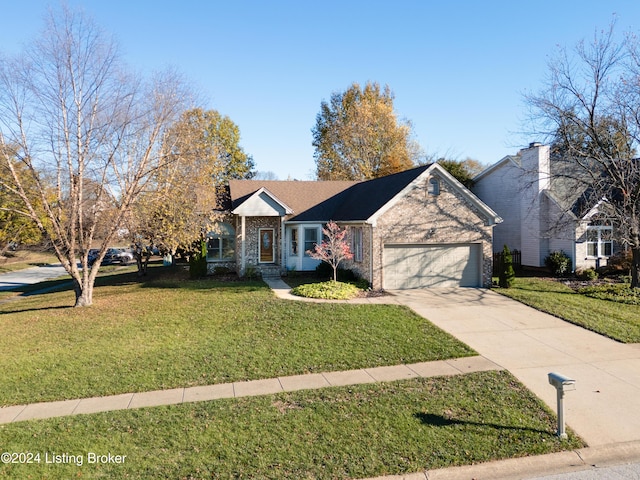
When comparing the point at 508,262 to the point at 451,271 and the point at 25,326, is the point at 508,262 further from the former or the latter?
the point at 25,326

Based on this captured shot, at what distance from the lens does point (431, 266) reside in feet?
58.9

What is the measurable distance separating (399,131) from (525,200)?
17907 millimetres

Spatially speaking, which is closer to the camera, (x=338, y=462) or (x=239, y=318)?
(x=338, y=462)

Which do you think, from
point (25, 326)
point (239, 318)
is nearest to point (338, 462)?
point (239, 318)

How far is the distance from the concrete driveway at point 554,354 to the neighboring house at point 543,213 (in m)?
7.84

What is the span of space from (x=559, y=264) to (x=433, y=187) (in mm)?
8534

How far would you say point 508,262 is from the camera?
17391mm

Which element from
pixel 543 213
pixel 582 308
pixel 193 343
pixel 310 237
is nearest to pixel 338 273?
pixel 310 237

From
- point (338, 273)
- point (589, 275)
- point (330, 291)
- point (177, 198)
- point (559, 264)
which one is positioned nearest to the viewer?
point (330, 291)

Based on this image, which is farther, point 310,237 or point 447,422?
point 310,237

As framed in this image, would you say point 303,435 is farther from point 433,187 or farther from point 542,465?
point 433,187

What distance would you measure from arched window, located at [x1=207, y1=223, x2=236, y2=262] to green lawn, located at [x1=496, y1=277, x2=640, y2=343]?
13965 millimetres

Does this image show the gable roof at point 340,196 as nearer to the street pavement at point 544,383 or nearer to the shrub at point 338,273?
the shrub at point 338,273

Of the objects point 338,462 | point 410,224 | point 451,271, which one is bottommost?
point 338,462
